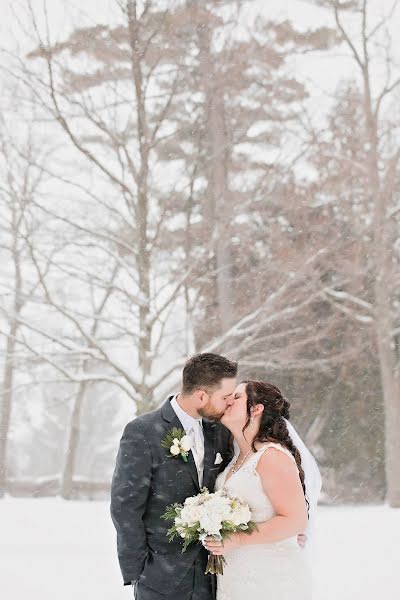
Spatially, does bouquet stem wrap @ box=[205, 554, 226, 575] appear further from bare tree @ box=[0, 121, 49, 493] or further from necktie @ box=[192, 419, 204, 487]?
bare tree @ box=[0, 121, 49, 493]

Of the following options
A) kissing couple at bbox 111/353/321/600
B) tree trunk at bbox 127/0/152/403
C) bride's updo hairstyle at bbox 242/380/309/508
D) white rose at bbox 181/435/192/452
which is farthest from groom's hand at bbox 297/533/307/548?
tree trunk at bbox 127/0/152/403

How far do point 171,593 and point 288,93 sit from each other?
6485 millimetres

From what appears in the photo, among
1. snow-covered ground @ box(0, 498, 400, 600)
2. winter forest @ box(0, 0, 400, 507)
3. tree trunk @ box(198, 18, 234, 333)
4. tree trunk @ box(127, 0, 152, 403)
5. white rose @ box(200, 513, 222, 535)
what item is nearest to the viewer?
white rose @ box(200, 513, 222, 535)

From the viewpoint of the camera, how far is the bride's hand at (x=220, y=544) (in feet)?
6.37

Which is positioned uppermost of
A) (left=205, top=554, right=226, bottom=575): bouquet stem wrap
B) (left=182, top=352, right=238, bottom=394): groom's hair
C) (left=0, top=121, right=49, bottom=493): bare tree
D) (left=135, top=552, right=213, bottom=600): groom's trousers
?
(left=0, top=121, right=49, bottom=493): bare tree

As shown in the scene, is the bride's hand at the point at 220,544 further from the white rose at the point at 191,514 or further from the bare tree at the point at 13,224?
the bare tree at the point at 13,224

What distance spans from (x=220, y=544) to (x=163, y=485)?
243mm

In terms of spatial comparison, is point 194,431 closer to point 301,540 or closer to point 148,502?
point 148,502

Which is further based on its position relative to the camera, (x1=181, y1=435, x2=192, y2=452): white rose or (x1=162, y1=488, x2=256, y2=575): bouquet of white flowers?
(x1=181, y1=435, x2=192, y2=452): white rose

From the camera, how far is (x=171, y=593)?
2.04 m

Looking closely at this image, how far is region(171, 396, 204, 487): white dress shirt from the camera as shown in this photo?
7.01 feet

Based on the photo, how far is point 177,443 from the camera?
201 centimetres

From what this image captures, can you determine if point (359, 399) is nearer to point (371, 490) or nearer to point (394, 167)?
point (371, 490)

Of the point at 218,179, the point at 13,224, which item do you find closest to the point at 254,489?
the point at 13,224
